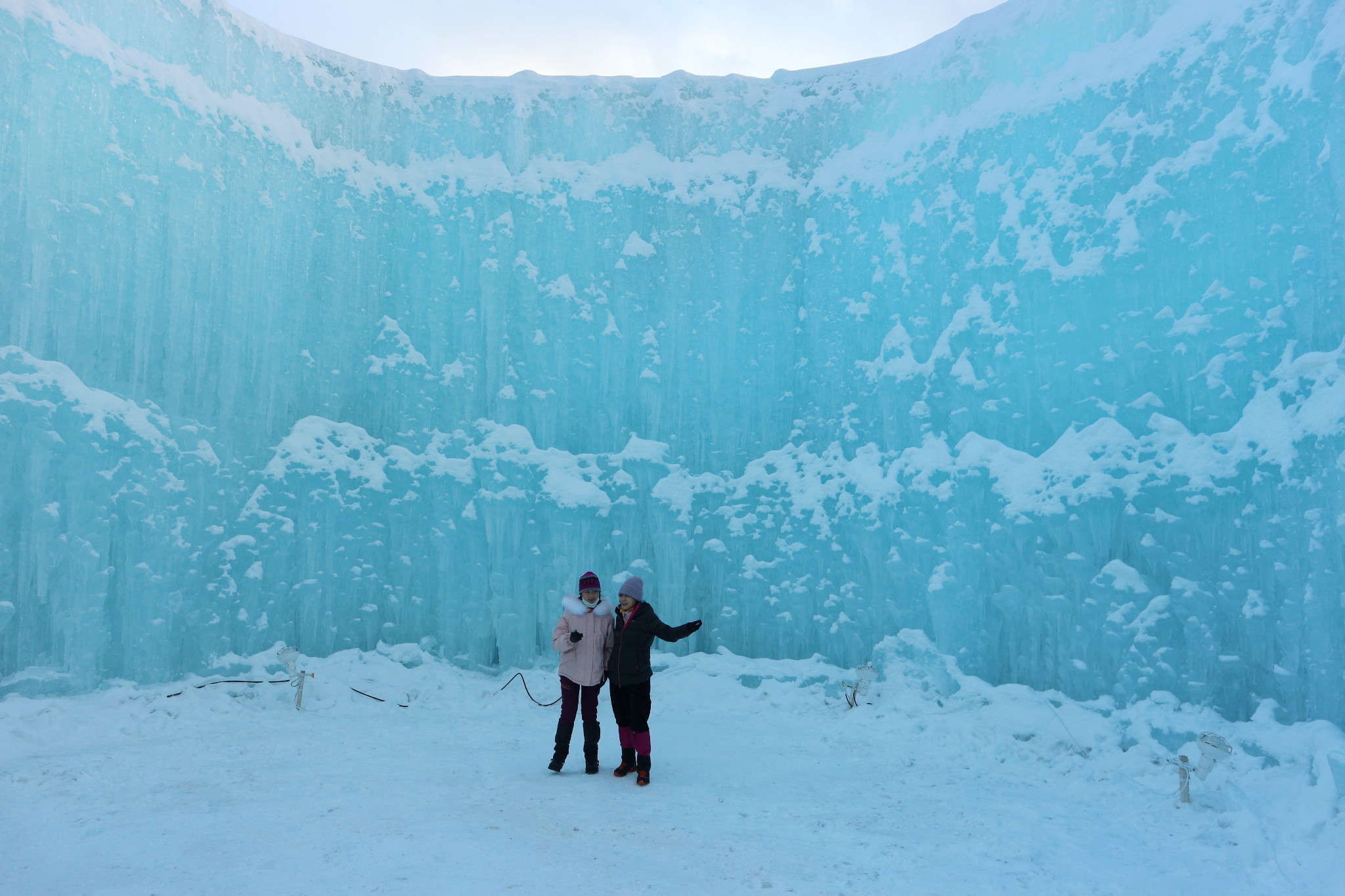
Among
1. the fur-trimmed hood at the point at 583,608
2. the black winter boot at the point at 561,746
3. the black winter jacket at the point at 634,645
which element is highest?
the fur-trimmed hood at the point at 583,608

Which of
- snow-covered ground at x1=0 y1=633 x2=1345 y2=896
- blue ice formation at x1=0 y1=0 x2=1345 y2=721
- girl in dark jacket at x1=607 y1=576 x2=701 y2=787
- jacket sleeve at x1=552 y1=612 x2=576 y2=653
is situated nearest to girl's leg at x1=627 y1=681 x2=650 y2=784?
girl in dark jacket at x1=607 y1=576 x2=701 y2=787

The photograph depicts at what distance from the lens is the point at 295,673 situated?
22.0ft

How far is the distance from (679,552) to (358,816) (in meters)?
4.89

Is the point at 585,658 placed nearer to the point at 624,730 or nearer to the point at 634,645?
the point at 634,645

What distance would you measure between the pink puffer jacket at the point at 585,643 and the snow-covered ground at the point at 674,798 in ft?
1.99

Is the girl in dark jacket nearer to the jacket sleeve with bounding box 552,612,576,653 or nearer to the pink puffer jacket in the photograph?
the pink puffer jacket

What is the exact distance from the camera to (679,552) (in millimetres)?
8312

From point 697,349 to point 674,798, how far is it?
5.60 meters

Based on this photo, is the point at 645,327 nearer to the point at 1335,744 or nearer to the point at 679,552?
the point at 679,552

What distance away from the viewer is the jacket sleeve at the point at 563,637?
14.1 feet

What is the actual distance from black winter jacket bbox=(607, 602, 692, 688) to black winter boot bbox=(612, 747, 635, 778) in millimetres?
463

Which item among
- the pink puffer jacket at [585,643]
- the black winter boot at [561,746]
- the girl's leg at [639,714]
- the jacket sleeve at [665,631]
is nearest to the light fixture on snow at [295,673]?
the black winter boot at [561,746]

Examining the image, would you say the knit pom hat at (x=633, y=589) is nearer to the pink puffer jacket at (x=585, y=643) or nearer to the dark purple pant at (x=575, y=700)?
the pink puffer jacket at (x=585, y=643)

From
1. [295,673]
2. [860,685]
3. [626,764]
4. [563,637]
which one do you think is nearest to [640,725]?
[626,764]
